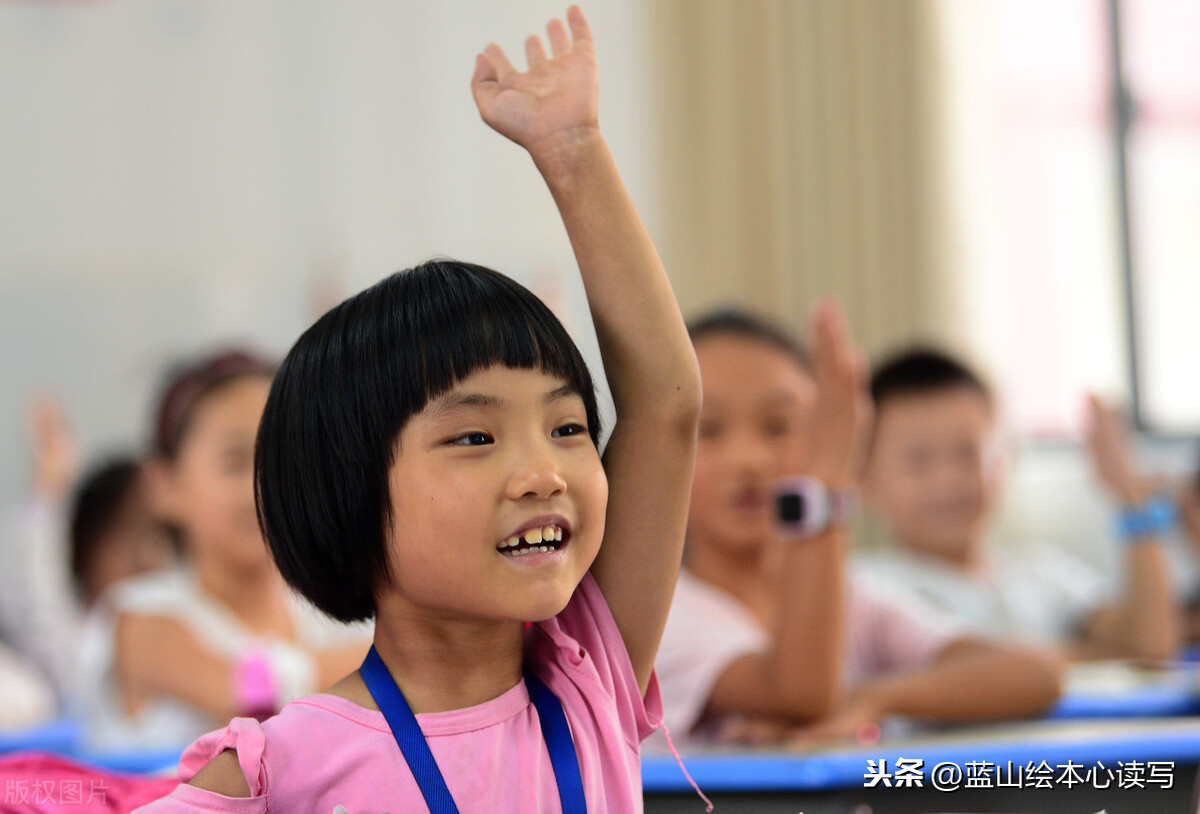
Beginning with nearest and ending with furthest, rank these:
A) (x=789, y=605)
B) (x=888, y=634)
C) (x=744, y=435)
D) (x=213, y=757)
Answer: (x=213, y=757) < (x=789, y=605) < (x=744, y=435) < (x=888, y=634)

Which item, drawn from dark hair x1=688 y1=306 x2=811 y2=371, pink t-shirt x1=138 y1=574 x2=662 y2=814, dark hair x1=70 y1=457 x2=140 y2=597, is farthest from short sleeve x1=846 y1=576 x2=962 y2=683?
dark hair x1=70 y1=457 x2=140 y2=597

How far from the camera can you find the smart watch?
1.49m

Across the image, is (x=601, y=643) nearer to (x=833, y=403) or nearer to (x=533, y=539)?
(x=533, y=539)

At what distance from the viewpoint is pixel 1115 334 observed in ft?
15.6

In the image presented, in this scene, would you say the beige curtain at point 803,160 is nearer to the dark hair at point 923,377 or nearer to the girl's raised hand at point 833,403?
the dark hair at point 923,377

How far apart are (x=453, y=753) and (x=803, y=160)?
421 cm

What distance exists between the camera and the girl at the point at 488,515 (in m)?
0.78

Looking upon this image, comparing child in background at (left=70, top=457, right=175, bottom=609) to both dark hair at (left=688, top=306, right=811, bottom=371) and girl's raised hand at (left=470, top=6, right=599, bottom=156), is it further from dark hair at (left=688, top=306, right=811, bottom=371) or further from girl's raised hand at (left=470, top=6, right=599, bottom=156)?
girl's raised hand at (left=470, top=6, right=599, bottom=156)

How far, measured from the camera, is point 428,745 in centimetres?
81

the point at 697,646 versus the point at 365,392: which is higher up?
the point at 365,392

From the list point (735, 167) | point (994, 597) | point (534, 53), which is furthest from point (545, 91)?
point (735, 167)

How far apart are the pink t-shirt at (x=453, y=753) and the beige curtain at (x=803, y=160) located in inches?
153

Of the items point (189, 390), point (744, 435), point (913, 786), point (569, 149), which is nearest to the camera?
point (569, 149)

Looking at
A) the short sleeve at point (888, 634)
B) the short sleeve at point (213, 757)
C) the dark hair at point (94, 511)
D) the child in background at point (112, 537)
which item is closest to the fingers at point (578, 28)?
the short sleeve at point (213, 757)
